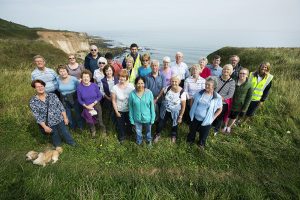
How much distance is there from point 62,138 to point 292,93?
8.40 m

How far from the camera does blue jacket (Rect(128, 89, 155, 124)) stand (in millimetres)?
4699

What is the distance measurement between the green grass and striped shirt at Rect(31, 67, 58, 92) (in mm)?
1523

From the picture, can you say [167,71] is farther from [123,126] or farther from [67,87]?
[67,87]

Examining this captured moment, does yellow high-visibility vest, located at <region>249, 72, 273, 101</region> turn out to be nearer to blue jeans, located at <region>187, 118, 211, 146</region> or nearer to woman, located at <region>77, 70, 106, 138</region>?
blue jeans, located at <region>187, 118, 211, 146</region>

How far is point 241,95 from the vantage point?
203 inches

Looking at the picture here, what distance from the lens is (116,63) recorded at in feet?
19.2

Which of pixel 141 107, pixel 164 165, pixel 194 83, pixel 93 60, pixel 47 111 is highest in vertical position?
pixel 93 60

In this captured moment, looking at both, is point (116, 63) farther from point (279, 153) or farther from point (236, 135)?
point (279, 153)

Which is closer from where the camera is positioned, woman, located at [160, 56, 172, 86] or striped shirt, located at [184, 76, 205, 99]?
striped shirt, located at [184, 76, 205, 99]

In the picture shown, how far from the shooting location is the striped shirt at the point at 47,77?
5266 millimetres

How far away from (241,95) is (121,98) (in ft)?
10.6

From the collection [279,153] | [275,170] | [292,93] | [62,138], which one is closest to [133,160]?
[62,138]

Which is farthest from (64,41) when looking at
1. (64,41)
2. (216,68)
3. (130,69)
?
(216,68)

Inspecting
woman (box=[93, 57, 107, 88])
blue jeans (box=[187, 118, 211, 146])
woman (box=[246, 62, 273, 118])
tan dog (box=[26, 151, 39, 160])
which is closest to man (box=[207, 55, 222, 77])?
woman (box=[246, 62, 273, 118])
